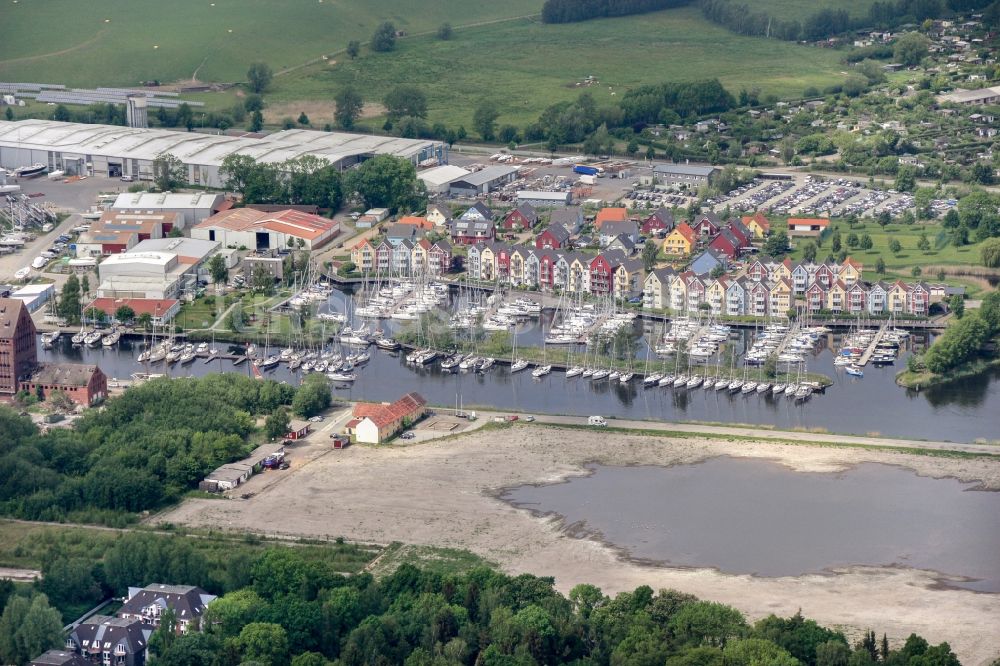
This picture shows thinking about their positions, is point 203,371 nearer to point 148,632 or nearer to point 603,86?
point 148,632

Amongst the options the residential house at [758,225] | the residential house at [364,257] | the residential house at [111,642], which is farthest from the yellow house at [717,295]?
the residential house at [111,642]

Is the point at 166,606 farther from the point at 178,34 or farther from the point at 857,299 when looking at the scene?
the point at 178,34

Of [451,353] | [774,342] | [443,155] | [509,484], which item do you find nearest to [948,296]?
[774,342]

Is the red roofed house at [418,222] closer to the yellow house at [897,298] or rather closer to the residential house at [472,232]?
the residential house at [472,232]

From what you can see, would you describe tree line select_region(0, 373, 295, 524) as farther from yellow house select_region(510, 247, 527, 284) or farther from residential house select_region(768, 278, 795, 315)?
residential house select_region(768, 278, 795, 315)

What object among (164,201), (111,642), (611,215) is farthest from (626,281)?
(111,642)
